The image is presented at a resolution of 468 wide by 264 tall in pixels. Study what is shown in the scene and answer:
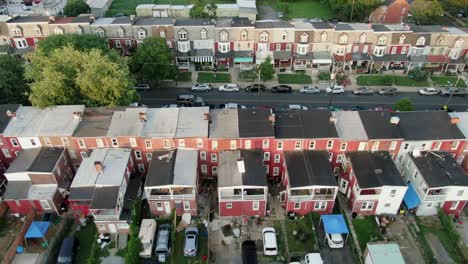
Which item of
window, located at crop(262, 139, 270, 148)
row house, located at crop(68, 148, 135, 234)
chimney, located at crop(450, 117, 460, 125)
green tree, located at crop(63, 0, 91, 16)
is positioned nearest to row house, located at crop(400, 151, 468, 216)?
chimney, located at crop(450, 117, 460, 125)

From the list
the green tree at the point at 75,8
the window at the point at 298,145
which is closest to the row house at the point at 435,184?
the window at the point at 298,145

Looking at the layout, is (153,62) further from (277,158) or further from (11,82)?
(277,158)

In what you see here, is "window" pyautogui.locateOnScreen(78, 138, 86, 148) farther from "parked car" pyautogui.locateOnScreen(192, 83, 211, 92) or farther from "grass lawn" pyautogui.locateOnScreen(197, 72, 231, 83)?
"grass lawn" pyautogui.locateOnScreen(197, 72, 231, 83)

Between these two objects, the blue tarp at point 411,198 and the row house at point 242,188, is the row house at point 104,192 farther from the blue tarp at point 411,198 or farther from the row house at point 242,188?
the blue tarp at point 411,198

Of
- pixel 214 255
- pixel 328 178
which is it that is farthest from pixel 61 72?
pixel 328 178

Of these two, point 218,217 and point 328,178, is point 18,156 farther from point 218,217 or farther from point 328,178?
point 328,178

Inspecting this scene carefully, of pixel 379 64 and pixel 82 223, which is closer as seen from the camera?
pixel 82 223
